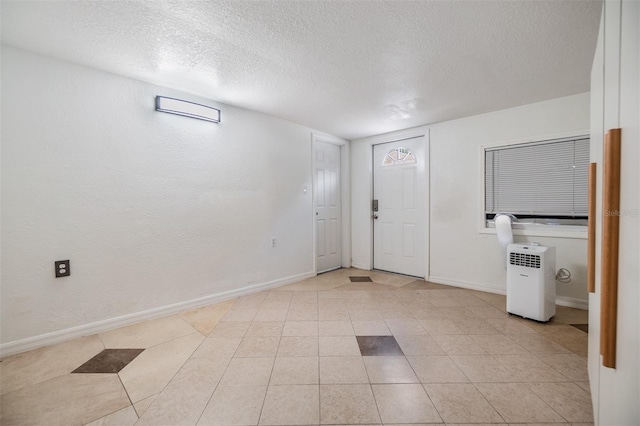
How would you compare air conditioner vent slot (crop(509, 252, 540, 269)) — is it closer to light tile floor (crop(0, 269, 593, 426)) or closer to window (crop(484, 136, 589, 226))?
light tile floor (crop(0, 269, 593, 426))

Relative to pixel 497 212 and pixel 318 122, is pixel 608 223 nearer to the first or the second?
pixel 497 212

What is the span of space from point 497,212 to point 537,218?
1.30 feet

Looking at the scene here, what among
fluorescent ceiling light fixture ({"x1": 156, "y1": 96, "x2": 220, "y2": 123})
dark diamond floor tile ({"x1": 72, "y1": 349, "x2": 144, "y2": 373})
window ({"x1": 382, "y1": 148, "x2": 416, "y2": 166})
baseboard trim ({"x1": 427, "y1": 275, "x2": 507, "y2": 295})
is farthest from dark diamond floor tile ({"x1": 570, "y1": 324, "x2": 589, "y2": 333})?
fluorescent ceiling light fixture ({"x1": 156, "y1": 96, "x2": 220, "y2": 123})

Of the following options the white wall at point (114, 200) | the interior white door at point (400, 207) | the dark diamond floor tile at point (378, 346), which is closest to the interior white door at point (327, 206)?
the interior white door at point (400, 207)

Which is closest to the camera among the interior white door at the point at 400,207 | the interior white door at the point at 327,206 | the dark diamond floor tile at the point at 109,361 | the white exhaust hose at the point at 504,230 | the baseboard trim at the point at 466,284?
the dark diamond floor tile at the point at 109,361

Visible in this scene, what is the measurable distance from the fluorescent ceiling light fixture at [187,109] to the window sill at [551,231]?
368 centimetres

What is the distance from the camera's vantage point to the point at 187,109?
8.97 ft

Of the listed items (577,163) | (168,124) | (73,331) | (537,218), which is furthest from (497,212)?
(73,331)

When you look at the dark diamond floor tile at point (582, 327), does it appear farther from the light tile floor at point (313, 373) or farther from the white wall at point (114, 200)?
the white wall at point (114, 200)

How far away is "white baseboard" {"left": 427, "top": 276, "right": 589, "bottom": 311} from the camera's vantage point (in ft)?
9.12

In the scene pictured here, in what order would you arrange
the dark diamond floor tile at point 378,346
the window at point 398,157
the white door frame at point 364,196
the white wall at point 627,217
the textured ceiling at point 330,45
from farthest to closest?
the white door frame at point 364,196 < the window at point 398,157 < the dark diamond floor tile at point 378,346 < the textured ceiling at point 330,45 < the white wall at point 627,217

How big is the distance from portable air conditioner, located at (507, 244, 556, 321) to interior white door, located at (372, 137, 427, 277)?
1.40 m

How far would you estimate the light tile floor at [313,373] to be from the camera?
4.62ft

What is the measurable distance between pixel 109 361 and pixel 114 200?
1.34 meters
